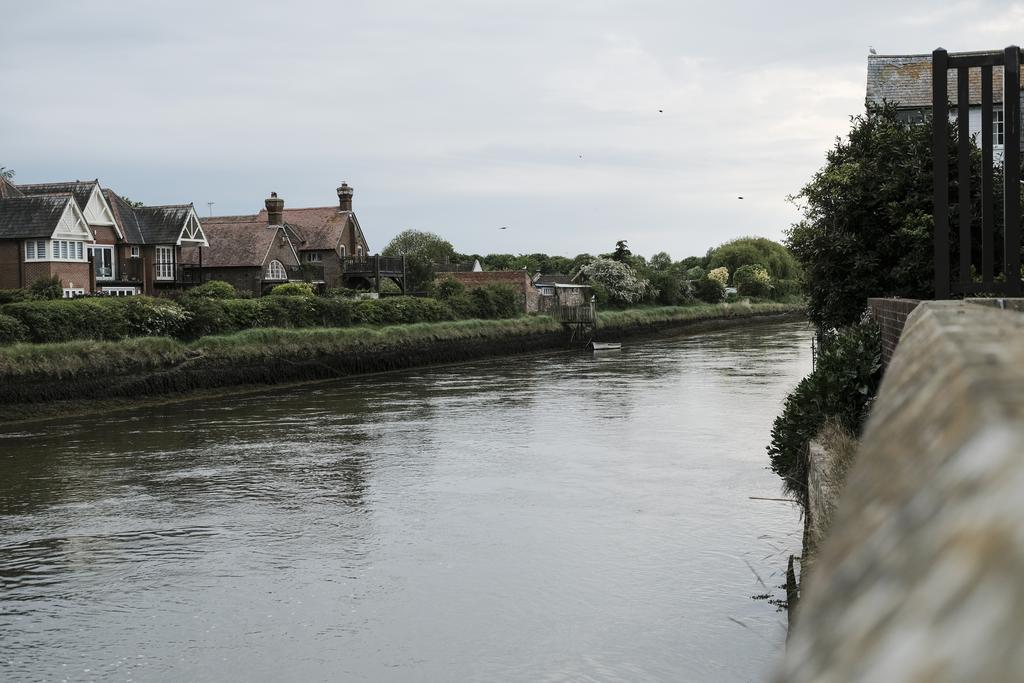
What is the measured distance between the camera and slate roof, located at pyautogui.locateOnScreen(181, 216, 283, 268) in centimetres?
6556

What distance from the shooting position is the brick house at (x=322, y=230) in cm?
6912

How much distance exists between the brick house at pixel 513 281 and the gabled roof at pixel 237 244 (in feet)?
36.9

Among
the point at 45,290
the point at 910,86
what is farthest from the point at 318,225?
the point at 910,86

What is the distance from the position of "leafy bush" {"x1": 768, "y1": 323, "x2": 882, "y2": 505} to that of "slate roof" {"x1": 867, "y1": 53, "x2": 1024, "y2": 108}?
97.7ft

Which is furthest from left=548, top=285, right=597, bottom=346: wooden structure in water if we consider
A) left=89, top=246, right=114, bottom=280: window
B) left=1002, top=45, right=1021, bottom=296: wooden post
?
left=1002, top=45, right=1021, bottom=296: wooden post

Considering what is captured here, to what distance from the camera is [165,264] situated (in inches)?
2459

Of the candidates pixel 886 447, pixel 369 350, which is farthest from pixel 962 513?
pixel 369 350

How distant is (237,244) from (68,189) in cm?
1190

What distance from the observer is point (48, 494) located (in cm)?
1828

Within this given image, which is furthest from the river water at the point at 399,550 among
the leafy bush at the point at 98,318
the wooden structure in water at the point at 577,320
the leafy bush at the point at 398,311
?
the wooden structure in water at the point at 577,320

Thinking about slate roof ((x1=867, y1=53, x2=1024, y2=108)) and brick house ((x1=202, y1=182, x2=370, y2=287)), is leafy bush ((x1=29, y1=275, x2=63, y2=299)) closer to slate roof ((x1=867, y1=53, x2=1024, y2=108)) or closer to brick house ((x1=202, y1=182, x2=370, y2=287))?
brick house ((x1=202, y1=182, x2=370, y2=287))

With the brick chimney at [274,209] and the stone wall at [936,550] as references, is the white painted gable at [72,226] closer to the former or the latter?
the brick chimney at [274,209]

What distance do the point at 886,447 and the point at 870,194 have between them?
23.4m

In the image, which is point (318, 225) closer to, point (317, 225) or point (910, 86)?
point (317, 225)
